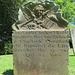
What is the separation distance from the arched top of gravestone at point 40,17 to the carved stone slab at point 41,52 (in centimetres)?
23

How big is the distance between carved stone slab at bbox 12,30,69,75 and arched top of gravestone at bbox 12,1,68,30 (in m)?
0.23

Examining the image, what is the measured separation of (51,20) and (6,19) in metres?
11.8

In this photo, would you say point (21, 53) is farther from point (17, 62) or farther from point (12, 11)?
point (12, 11)

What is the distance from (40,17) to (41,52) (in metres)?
1.18

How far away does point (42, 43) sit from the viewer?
442 cm

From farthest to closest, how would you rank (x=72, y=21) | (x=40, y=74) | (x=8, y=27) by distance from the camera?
(x=72, y=21) → (x=8, y=27) → (x=40, y=74)

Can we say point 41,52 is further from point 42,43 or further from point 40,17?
point 40,17

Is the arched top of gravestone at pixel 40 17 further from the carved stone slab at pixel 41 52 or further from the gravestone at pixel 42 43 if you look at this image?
the carved stone slab at pixel 41 52

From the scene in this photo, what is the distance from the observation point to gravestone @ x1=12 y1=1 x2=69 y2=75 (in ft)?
14.4

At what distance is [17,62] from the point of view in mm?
4461

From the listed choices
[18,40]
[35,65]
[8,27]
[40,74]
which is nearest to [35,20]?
[18,40]

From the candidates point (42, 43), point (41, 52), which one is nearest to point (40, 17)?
point (42, 43)

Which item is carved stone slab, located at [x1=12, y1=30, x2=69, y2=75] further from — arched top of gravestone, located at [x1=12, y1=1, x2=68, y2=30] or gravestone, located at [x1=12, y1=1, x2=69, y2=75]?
arched top of gravestone, located at [x1=12, y1=1, x2=68, y2=30]

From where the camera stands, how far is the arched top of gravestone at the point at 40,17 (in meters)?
4.51
